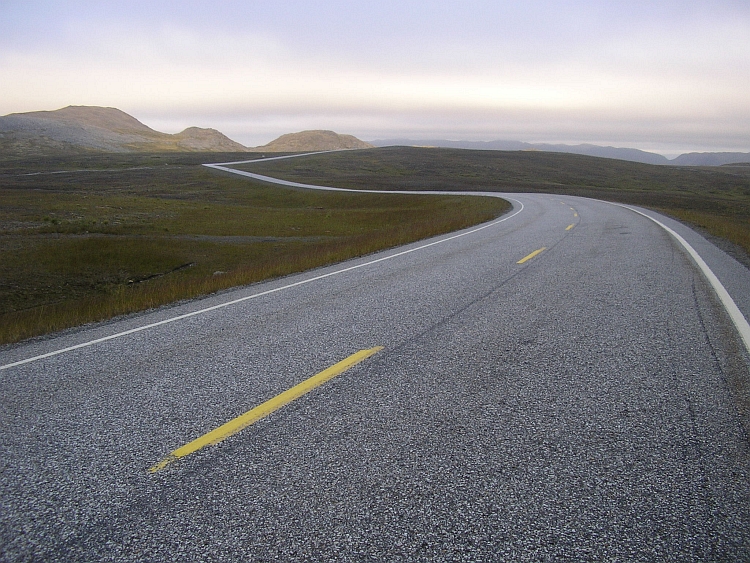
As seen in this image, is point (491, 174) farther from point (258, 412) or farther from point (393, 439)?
point (393, 439)

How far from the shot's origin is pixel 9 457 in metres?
3.70

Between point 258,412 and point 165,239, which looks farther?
point 165,239

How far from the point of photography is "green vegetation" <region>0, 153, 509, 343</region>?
11383mm

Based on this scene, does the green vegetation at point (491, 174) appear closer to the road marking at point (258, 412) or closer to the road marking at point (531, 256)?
the road marking at point (531, 256)

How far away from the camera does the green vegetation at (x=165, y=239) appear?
37.3ft

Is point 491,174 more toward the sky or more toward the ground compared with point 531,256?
more toward the sky

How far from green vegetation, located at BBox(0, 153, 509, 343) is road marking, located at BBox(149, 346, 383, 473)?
4716 millimetres

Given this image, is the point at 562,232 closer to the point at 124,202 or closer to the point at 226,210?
the point at 226,210

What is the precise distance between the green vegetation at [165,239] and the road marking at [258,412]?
15.5 ft

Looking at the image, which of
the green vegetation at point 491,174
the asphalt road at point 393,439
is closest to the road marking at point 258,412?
the asphalt road at point 393,439

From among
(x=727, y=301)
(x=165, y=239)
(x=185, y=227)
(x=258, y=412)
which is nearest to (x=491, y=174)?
(x=185, y=227)

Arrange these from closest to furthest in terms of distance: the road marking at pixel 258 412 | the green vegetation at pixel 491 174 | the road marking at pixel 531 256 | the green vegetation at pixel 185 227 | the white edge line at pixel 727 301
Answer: the road marking at pixel 258 412 → the white edge line at pixel 727 301 → the road marking at pixel 531 256 → the green vegetation at pixel 185 227 → the green vegetation at pixel 491 174

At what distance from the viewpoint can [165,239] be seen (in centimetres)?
2462

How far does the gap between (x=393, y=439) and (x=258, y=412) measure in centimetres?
112
